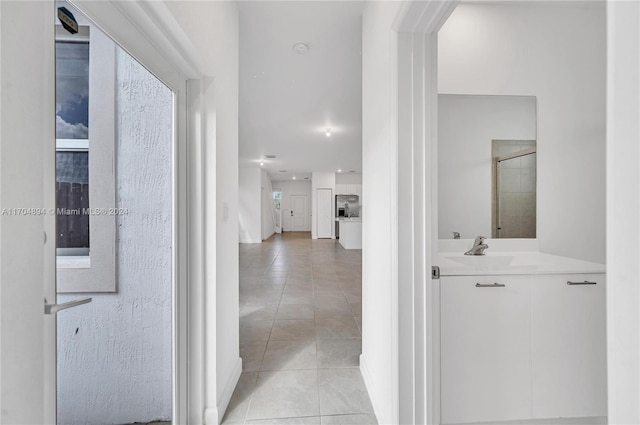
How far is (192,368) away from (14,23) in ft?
4.66

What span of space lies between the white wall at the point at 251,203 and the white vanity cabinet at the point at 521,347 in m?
7.87

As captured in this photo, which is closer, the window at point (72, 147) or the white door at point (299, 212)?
the window at point (72, 147)

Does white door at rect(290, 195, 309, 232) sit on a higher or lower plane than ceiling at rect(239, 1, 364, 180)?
lower

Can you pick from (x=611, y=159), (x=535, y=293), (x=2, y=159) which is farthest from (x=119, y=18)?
(x=535, y=293)

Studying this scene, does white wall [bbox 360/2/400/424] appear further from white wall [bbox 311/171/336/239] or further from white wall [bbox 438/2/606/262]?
white wall [bbox 311/171/336/239]

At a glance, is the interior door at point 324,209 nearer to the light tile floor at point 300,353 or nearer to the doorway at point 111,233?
the light tile floor at point 300,353

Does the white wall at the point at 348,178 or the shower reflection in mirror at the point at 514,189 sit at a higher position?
the white wall at the point at 348,178

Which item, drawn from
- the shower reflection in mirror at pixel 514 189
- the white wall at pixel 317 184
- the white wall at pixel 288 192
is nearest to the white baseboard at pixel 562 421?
the shower reflection in mirror at pixel 514 189

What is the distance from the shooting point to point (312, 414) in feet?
4.83

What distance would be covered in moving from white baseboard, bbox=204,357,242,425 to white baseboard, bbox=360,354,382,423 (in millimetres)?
859

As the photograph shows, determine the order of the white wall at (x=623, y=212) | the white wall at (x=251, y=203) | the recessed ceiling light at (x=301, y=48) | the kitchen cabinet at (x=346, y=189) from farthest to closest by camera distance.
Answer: the kitchen cabinet at (x=346, y=189), the white wall at (x=251, y=203), the recessed ceiling light at (x=301, y=48), the white wall at (x=623, y=212)

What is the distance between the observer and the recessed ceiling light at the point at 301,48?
218 cm

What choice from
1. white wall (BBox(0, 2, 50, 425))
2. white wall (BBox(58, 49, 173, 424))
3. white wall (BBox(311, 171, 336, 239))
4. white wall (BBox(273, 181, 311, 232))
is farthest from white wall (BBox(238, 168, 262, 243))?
white wall (BBox(0, 2, 50, 425))

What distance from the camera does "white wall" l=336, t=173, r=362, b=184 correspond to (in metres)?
9.90
